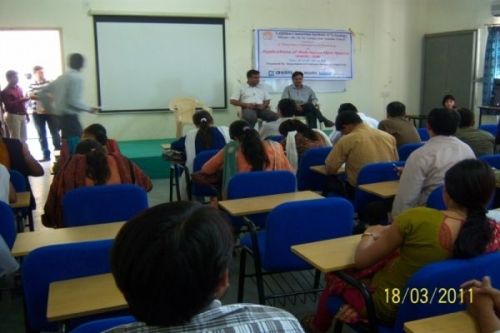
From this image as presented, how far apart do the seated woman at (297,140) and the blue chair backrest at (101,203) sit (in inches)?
71.3

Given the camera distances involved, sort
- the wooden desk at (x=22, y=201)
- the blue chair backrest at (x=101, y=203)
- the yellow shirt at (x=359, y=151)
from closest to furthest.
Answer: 1. the blue chair backrest at (x=101, y=203)
2. the wooden desk at (x=22, y=201)
3. the yellow shirt at (x=359, y=151)

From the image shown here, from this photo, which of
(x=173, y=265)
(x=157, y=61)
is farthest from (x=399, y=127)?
(x=157, y=61)

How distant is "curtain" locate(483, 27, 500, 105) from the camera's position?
9.04 m

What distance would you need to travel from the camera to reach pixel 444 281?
4.84 ft

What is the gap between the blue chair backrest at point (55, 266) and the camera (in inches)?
70.9

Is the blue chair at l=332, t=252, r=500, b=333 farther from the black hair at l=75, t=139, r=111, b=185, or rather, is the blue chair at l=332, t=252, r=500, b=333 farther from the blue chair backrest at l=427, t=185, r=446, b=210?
the black hair at l=75, t=139, r=111, b=185

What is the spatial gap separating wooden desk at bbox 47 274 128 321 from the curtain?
8880 mm

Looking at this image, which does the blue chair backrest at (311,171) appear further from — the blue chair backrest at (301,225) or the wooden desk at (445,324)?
the wooden desk at (445,324)

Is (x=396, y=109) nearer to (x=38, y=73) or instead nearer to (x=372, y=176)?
(x=372, y=176)

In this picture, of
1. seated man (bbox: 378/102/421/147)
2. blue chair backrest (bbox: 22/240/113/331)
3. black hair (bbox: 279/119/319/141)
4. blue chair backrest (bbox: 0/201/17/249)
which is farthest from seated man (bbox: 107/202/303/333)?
seated man (bbox: 378/102/421/147)

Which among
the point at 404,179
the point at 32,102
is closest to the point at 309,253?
the point at 404,179

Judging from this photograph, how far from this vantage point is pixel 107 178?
313 cm

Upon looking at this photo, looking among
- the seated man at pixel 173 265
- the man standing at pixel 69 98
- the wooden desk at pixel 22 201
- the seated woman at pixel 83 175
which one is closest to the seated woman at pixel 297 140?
the seated woman at pixel 83 175

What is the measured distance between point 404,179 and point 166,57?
5.86m
